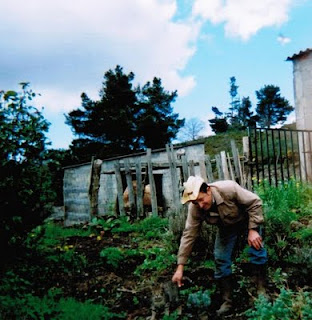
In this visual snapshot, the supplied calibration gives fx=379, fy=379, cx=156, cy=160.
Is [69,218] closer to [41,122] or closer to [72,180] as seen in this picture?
[72,180]

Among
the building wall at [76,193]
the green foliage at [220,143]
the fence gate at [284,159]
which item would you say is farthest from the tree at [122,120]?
the fence gate at [284,159]

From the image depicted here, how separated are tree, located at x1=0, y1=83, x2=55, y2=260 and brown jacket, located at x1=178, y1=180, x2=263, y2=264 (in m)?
1.86

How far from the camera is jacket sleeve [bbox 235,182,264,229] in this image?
3487 mm

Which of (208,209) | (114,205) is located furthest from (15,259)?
(114,205)

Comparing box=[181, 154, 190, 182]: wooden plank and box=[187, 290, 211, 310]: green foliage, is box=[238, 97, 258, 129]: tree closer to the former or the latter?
box=[181, 154, 190, 182]: wooden plank

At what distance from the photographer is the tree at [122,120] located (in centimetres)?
2363

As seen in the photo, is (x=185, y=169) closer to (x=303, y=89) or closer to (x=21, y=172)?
(x=21, y=172)

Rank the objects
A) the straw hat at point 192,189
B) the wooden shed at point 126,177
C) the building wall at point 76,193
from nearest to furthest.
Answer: the straw hat at point 192,189 < the wooden shed at point 126,177 < the building wall at point 76,193

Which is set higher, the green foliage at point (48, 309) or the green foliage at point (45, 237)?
the green foliage at point (45, 237)

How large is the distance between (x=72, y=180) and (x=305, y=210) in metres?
11.5

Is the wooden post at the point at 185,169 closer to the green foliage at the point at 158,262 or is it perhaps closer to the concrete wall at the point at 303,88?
the green foliage at the point at 158,262

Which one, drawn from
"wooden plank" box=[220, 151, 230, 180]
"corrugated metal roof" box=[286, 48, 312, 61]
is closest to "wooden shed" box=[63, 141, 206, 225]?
"wooden plank" box=[220, 151, 230, 180]

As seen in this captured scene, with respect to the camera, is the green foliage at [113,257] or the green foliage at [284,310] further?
the green foliage at [113,257]

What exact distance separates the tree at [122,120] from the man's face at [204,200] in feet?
63.9
